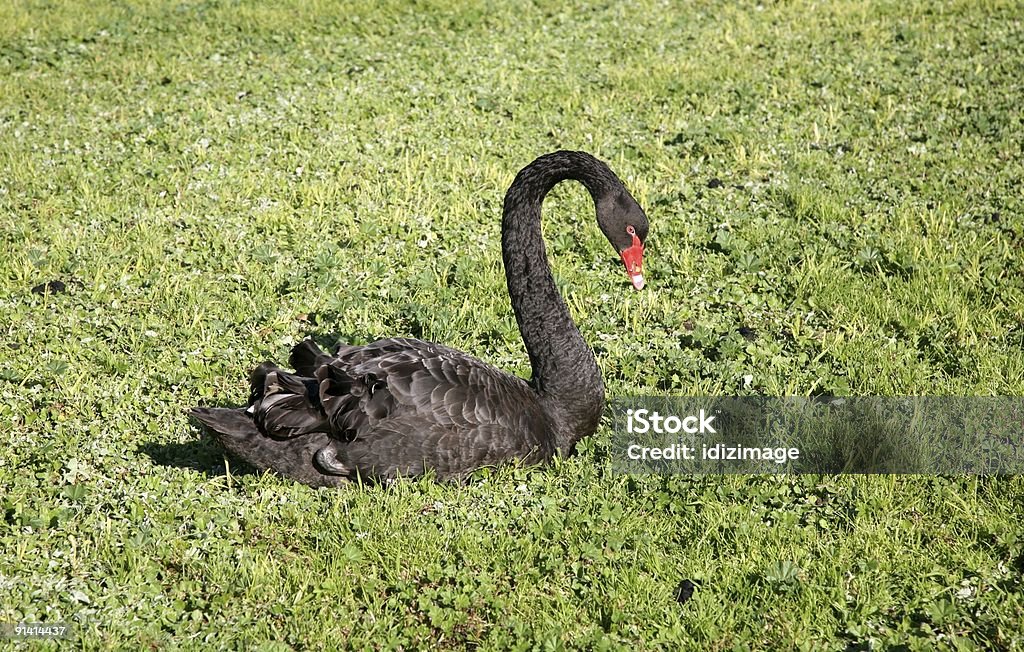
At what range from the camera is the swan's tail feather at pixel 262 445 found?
532cm

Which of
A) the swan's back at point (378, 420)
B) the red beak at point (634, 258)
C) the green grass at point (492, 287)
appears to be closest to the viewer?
the green grass at point (492, 287)

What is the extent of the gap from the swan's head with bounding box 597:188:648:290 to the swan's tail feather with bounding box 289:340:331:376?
1710mm

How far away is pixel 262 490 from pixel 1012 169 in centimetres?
702

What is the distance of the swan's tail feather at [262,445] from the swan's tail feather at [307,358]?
0.42m

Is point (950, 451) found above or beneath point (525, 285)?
beneath

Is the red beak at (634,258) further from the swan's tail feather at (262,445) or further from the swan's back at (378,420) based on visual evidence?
the swan's tail feather at (262,445)

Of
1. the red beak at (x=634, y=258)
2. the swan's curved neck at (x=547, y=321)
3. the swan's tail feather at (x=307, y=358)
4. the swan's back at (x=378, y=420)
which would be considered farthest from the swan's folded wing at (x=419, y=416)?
the red beak at (x=634, y=258)

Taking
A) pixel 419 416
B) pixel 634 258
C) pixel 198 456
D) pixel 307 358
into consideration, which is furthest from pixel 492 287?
pixel 198 456

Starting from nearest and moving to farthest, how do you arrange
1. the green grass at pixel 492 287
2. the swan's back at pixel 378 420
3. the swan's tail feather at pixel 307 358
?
the green grass at pixel 492 287 → the swan's back at pixel 378 420 → the swan's tail feather at pixel 307 358

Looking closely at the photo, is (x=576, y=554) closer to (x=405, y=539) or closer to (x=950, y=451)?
(x=405, y=539)

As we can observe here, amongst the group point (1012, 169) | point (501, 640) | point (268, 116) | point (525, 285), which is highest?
point (268, 116)

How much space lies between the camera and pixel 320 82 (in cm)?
1148

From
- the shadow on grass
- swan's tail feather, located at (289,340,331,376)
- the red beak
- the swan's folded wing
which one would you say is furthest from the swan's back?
the red beak

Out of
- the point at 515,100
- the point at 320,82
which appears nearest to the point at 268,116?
the point at 320,82
